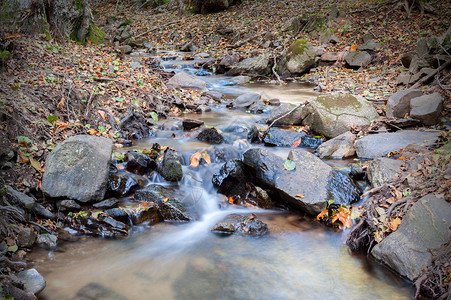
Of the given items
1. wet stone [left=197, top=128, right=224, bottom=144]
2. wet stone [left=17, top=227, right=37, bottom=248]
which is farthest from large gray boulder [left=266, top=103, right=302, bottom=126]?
wet stone [left=17, top=227, right=37, bottom=248]

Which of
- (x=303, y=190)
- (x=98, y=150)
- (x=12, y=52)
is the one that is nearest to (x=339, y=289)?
(x=303, y=190)

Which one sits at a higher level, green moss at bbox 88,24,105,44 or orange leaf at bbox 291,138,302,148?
green moss at bbox 88,24,105,44

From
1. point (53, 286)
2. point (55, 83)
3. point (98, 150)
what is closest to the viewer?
point (53, 286)

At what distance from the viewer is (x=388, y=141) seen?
5891 millimetres

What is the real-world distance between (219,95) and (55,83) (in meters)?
5.30

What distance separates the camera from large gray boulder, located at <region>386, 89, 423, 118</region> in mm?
6898

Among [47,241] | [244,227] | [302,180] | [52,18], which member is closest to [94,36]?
[52,18]

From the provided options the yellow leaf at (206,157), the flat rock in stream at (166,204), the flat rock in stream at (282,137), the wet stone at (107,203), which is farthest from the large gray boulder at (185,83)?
the wet stone at (107,203)

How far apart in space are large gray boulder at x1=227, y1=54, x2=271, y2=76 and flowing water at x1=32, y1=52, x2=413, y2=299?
32.0ft

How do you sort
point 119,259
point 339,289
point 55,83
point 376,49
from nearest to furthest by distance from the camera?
point 339,289 → point 119,259 → point 55,83 → point 376,49

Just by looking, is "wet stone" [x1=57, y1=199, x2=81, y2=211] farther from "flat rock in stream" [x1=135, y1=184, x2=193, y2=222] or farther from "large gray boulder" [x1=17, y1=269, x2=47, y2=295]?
"large gray boulder" [x1=17, y1=269, x2=47, y2=295]

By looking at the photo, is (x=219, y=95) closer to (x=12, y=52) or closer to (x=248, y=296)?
(x=12, y=52)

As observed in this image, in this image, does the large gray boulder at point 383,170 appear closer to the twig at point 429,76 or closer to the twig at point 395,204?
the twig at point 395,204

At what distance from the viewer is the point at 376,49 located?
40.5 feet
